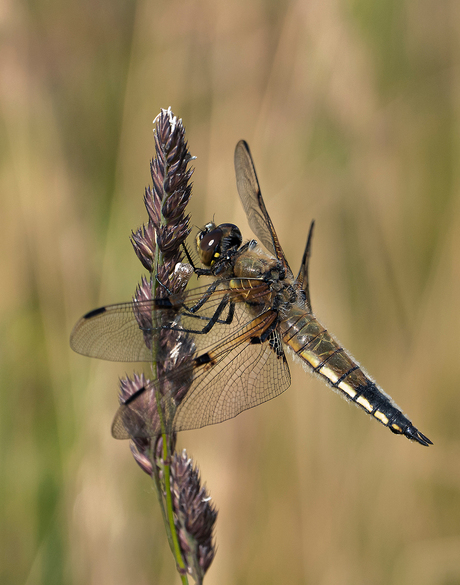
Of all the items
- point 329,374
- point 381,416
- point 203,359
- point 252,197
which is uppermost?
point 252,197

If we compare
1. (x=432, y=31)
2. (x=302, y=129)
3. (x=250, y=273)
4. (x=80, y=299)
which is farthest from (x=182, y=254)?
(x=432, y=31)

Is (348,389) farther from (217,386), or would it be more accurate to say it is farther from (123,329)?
(123,329)

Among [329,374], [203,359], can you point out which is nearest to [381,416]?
[329,374]

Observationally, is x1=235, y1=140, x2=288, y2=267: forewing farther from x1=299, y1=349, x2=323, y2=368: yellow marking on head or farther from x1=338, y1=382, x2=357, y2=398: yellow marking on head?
x1=338, y1=382, x2=357, y2=398: yellow marking on head

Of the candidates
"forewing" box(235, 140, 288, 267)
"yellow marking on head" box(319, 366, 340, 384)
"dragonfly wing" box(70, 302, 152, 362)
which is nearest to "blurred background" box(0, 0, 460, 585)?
"forewing" box(235, 140, 288, 267)

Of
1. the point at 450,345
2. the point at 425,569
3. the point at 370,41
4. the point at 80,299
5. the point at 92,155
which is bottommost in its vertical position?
the point at 425,569

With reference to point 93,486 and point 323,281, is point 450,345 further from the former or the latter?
point 93,486

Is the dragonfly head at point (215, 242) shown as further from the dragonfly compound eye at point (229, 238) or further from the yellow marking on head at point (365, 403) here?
the yellow marking on head at point (365, 403)
